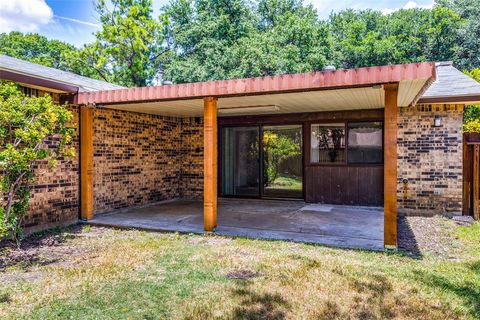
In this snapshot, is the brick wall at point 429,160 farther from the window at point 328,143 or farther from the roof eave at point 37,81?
the roof eave at point 37,81

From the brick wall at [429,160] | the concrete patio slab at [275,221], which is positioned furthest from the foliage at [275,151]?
the brick wall at [429,160]

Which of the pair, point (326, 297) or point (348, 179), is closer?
point (326, 297)

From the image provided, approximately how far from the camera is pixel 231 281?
13.2 feet

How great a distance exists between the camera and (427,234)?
20.5 ft

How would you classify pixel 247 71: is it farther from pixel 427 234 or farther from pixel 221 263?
pixel 221 263

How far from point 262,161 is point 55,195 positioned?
5.40 metres

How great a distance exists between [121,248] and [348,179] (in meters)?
5.86

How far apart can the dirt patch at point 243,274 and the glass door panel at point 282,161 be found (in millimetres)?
5712

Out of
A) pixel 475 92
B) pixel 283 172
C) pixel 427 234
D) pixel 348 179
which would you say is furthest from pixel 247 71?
pixel 427 234

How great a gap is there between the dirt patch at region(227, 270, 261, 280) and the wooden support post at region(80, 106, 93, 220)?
4.13 meters

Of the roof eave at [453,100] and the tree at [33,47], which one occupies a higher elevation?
the tree at [33,47]

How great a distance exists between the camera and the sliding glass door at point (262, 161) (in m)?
9.98

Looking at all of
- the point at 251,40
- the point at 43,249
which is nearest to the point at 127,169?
the point at 43,249

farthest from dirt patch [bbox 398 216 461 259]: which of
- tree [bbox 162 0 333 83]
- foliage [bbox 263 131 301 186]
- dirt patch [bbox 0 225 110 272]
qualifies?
tree [bbox 162 0 333 83]
